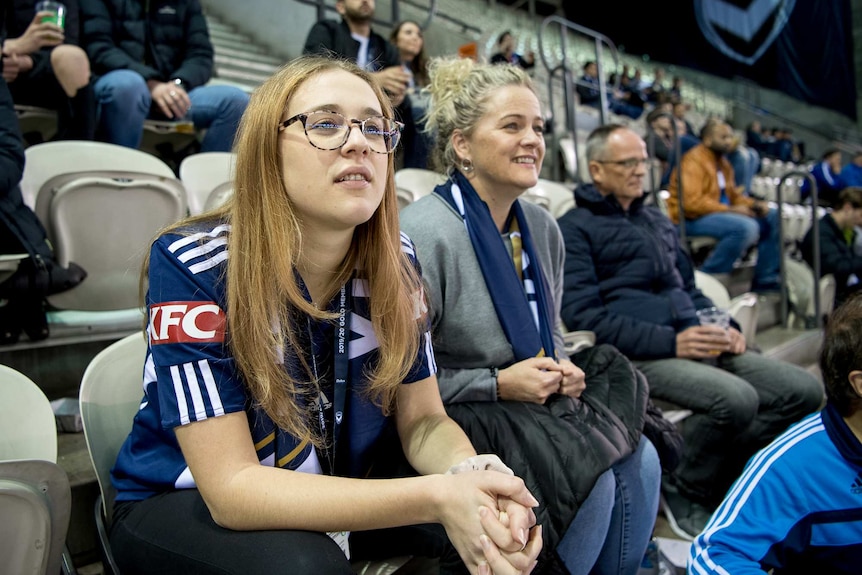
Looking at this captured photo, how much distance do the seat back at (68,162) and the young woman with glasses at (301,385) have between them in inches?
44.7

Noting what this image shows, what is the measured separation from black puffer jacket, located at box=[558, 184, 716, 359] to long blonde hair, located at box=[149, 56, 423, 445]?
1174mm

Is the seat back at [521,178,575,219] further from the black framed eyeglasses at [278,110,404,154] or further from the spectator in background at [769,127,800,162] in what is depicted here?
the spectator in background at [769,127,800,162]

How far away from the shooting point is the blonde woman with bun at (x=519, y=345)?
1.17 meters

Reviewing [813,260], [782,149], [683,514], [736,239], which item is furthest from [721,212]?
[782,149]

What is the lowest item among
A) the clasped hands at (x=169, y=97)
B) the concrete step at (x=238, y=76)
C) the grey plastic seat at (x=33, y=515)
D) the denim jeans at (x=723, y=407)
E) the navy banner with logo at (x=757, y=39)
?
the denim jeans at (x=723, y=407)

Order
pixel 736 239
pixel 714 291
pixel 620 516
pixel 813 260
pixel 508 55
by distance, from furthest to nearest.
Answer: pixel 508 55 < pixel 813 260 < pixel 736 239 < pixel 714 291 < pixel 620 516

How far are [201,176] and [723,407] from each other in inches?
75.0

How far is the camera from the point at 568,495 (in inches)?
43.9

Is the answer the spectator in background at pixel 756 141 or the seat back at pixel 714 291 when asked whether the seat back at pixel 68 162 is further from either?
the spectator in background at pixel 756 141

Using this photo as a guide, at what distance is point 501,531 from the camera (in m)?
0.76

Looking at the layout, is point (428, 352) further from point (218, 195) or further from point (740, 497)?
point (218, 195)

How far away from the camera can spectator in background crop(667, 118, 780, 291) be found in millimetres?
3895

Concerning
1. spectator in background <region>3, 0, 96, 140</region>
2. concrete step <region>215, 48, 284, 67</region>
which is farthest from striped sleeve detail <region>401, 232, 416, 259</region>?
concrete step <region>215, 48, 284, 67</region>

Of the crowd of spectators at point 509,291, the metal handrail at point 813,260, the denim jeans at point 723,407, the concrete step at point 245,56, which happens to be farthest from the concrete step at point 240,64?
the denim jeans at point 723,407
